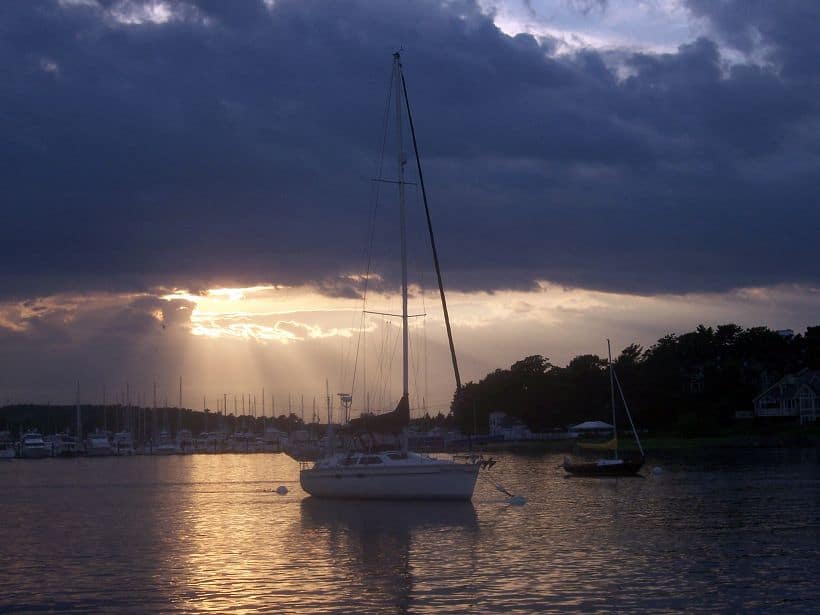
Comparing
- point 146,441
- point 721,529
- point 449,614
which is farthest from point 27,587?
point 146,441

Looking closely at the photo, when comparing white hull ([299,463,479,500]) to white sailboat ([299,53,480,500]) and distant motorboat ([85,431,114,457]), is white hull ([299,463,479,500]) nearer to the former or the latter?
white sailboat ([299,53,480,500])

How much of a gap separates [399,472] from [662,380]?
305 feet

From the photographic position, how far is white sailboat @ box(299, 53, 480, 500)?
4175 centimetres

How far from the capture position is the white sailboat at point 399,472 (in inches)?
1644

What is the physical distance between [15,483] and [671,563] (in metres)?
61.2

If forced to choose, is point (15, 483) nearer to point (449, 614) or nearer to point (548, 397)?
point (449, 614)

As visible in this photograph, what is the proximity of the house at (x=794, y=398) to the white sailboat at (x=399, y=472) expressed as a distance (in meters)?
93.8

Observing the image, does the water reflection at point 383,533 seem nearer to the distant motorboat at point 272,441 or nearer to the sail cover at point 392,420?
the sail cover at point 392,420

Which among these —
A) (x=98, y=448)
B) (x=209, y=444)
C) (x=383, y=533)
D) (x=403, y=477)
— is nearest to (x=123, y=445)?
(x=98, y=448)

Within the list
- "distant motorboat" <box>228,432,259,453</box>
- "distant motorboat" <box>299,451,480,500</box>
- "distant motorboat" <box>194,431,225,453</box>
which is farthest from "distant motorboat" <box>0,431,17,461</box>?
"distant motorboat" <box>299,451,480,500</box>

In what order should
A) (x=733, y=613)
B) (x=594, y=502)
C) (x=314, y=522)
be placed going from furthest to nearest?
(x=594, y=502)
(x=314, y=522)
(x=733, y=613)

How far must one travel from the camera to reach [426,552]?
97.2 feet

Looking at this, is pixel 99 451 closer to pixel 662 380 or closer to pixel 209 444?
pixel 209 444

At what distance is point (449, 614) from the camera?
20406mm
